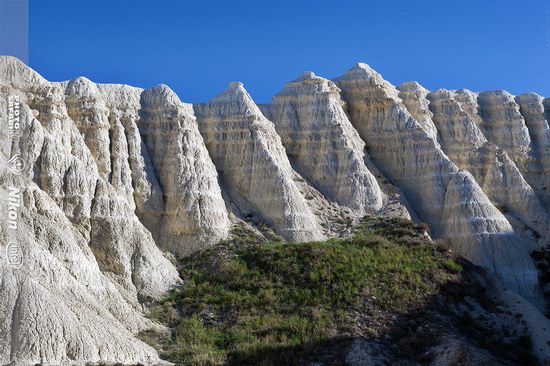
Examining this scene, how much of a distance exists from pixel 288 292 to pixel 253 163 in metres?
11.3

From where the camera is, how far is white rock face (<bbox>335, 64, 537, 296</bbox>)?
49938 mm

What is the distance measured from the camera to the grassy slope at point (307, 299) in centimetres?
3788

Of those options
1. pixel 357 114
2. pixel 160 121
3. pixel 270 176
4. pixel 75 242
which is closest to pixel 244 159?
pixel 270 176

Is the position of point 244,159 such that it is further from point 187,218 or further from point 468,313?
point 468,313

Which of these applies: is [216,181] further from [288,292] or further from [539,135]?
[539,135]

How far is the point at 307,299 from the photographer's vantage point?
137ft

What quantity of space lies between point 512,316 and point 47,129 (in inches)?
A: 952

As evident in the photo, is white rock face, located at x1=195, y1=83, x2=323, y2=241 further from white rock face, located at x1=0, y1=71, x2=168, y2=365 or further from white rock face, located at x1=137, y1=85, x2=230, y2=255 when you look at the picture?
white rock face, located at x1=0, y1=71, x2=168, y2=365

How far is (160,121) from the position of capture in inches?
1977

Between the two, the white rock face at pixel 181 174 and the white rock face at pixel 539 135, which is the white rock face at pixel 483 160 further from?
the white rock face at pixel 181 174

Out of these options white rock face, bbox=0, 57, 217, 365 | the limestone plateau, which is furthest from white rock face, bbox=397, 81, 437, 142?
white rock face, bbox=0, 57, 217, 365

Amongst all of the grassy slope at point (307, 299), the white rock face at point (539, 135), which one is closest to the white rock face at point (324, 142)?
the grassy slope at point (307, 299)

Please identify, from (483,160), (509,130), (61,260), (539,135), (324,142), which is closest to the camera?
(61,260)

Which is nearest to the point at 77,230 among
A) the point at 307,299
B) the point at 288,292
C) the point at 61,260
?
the point at 61,260
